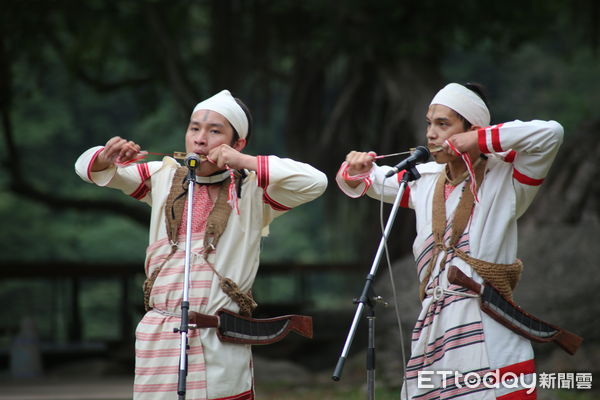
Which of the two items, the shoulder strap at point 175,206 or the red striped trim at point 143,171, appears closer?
the shoulder strap at point 175,206

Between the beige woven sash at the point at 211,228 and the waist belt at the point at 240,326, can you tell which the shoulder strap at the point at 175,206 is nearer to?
the beige woven sash at the point at 211,228

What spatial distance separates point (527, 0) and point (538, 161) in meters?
5.32

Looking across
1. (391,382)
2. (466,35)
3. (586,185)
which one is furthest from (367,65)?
(391,382)

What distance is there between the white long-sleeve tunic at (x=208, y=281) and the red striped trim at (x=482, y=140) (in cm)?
56

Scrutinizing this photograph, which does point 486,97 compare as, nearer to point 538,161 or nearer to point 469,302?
point 538,161

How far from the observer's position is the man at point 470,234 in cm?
311

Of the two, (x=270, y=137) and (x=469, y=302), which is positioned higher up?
(x=270, y=137)

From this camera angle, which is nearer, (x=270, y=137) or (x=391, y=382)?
(x=391, y=382)

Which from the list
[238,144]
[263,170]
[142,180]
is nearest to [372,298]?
[263,170]

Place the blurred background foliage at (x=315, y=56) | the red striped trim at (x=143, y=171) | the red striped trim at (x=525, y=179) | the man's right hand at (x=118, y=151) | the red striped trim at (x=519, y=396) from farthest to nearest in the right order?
the blurred background foliage at (x=315, y=56) → the red striped trim at (x=143, y=171) → the man's right hand at (x=118, y=151) → the red striped trim at (x=525, y=179) → the red striped trim at (x=519, y=396)

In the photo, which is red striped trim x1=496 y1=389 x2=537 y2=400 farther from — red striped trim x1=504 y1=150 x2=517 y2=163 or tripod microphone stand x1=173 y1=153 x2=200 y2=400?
tripod microphone stand x1=173 y1=153 x2=200 y2=400

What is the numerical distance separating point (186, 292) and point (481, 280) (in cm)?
96

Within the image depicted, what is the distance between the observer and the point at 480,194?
3.23 metres

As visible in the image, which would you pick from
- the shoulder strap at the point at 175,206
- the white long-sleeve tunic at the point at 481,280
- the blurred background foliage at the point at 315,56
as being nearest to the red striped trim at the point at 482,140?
the white long-sleeve tunic at the point at 481,280
